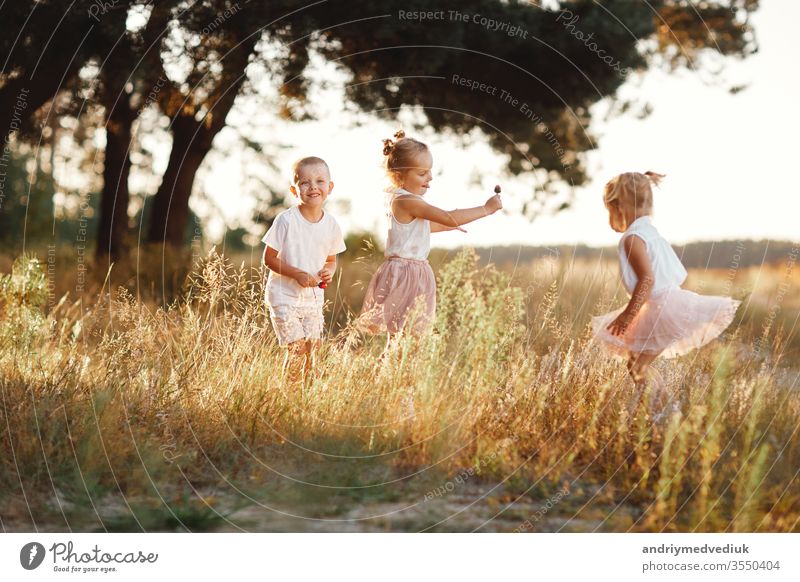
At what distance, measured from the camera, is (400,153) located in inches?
209

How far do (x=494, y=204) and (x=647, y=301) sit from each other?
0.93m

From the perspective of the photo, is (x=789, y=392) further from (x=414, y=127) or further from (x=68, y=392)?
(x=414, y=127)

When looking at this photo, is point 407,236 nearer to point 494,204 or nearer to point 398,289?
point 398,289

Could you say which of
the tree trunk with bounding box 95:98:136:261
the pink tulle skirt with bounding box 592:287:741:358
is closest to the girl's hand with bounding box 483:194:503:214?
the pink tulle skirt with bounding box 592:287:741:358

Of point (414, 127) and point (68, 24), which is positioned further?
point (414, 127)

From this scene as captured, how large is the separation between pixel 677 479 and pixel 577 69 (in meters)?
4.66

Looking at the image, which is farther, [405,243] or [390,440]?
[405,243]

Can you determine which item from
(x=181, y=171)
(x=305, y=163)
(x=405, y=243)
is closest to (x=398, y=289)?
(x=405, y=243)

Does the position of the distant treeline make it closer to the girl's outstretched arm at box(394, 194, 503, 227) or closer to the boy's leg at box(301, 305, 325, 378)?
the girl's outstretched arm at box(394, 194, 503, 227)

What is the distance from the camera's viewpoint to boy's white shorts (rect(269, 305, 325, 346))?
521 centimetres

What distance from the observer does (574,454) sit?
4285 millimetres

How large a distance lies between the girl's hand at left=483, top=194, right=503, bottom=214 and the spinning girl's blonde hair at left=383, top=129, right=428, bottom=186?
571 millimetres

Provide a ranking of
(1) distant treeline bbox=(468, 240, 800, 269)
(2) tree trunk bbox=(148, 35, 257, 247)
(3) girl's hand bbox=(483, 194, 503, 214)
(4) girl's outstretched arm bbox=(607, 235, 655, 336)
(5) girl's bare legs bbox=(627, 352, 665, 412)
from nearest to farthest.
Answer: (4) girl's outstretched arm bbox=(607, 235, 655, 336), (5) girl's bare legs bbox=(627, 352, 665, 412), (3) girl's hand bbox=(483, 194, 503, 214), (2) tree trunk bbox=(148, 35, 257, 247), (1) distant treeline bbox=(468, 240, 800, 269)
